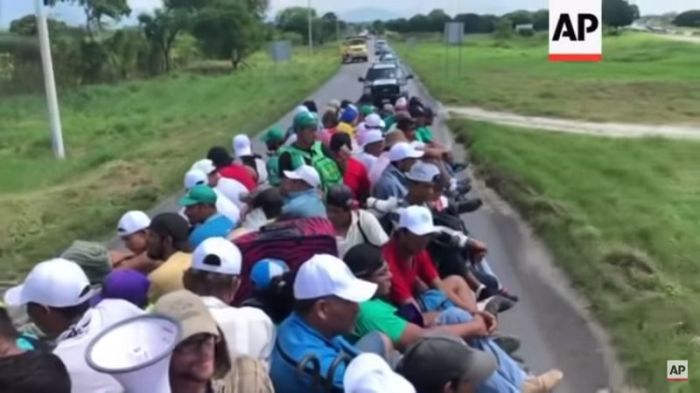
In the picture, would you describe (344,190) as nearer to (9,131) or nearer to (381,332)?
(381,332)

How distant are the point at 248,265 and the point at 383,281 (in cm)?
80

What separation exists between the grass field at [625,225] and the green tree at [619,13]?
89.5 meters

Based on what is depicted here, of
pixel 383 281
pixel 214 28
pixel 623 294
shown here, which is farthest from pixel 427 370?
pixel 214 28

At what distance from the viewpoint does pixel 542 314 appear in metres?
8.56

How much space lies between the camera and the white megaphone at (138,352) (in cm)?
295

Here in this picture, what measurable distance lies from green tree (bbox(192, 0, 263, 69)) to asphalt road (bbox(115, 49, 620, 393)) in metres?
55.8

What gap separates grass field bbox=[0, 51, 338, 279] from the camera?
45.5ft

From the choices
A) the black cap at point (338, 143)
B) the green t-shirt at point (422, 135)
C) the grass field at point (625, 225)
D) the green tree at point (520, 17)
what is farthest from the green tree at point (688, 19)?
the black cap at point (338, 143)

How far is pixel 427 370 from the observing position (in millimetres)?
3439

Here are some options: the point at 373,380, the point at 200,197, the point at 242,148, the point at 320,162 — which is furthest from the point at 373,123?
the point at 373,380

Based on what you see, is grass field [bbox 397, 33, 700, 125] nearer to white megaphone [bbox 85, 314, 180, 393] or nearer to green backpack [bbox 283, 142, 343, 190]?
green backpack [bbox 283, 142, 343, 190]

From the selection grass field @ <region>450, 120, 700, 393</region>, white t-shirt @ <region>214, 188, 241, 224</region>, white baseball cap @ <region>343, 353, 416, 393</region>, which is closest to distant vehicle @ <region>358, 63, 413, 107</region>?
grass field @ <region>450, 120, 700, 393</region>

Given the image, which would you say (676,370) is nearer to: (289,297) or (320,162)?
(320,162)

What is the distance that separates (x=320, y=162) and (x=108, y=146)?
59.9 feet
